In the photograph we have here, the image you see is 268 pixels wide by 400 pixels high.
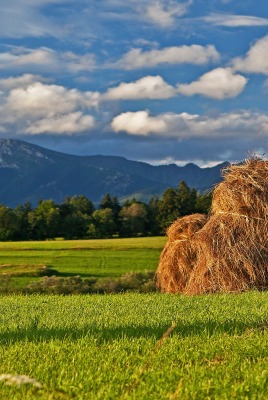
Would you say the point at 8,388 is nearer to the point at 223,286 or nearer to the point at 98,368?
the point at 98,368

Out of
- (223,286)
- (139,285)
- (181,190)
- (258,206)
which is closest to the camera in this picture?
(223,286)

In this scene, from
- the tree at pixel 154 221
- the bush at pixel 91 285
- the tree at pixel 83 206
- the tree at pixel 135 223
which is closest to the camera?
the bush at pixel 91 285

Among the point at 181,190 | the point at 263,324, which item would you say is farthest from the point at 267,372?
the point at 181,190

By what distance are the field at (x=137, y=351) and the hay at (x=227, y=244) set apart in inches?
189

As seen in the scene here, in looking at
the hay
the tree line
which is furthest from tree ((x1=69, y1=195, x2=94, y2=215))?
the hay

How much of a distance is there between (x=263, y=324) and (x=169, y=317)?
5.01 feet

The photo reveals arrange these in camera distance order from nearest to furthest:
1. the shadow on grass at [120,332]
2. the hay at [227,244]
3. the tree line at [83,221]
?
the shadow on grass at [120,332] → the hay at [227,244] → the tree line at [83,221]

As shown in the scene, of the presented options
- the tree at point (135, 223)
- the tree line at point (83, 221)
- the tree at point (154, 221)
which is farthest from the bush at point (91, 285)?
the tree at point (154, 221)

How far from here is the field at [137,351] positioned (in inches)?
214

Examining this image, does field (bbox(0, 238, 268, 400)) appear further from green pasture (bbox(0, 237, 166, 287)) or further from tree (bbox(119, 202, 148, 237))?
tree (bbox(119, 202, 148, 237))

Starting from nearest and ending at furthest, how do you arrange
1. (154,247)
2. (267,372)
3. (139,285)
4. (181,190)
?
(267,372) → (139,285) → (154,247) → (181,190)

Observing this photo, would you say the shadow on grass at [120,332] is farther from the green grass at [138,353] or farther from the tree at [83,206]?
the tree at [83,206]

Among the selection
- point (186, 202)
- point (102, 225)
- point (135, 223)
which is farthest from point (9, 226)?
point (186, 202)

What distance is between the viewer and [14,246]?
55.6 m
